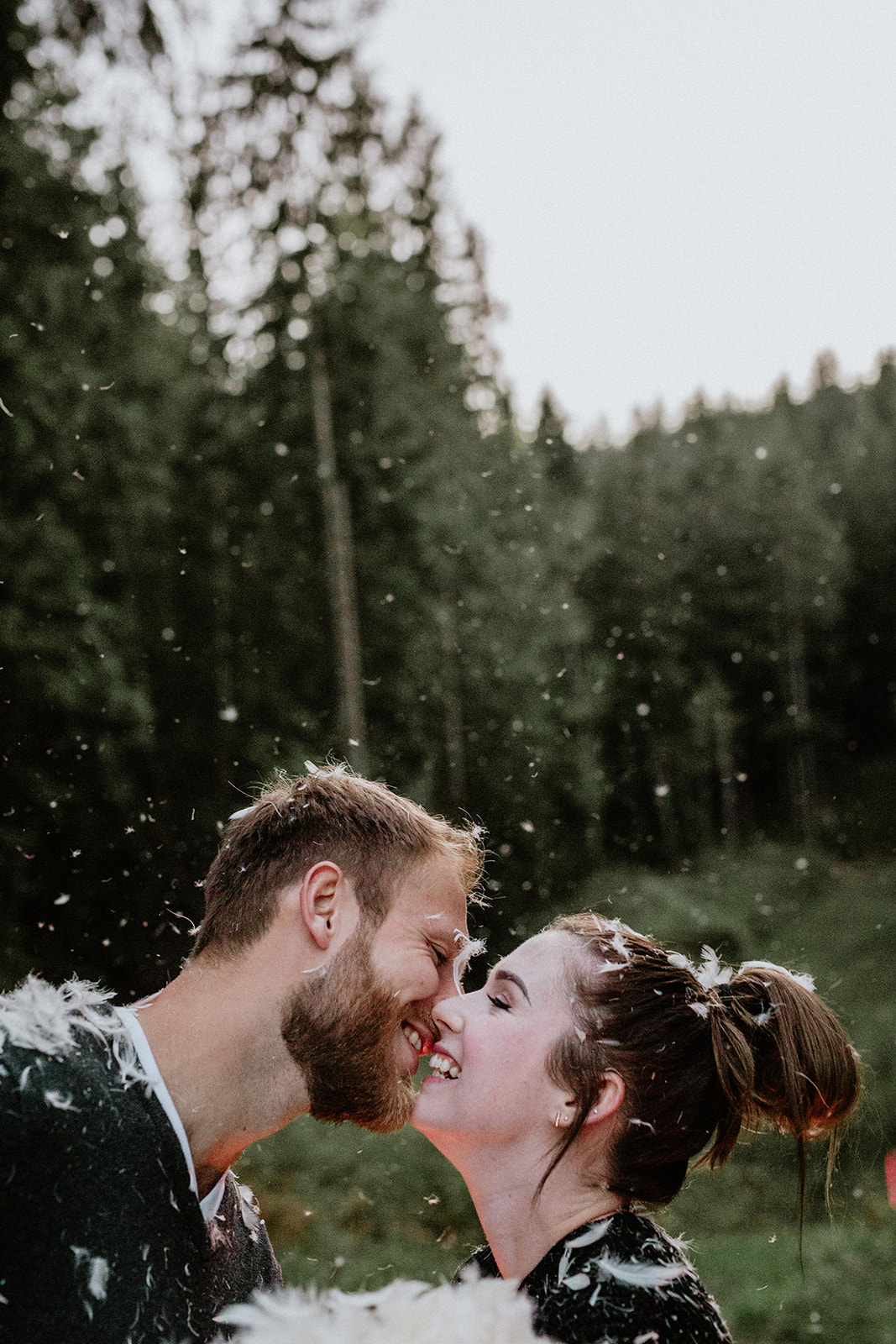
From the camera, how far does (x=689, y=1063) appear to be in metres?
2.52

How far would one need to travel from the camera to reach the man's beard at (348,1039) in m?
2.39

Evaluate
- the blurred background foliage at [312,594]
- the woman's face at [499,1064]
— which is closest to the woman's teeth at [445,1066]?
the woman's face at [499,1064]

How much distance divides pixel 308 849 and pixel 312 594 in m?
11.0

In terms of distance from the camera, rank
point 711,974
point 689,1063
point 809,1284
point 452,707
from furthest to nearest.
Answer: point 452,707 < point 809,1284 < point 711,974 < point 689,1063

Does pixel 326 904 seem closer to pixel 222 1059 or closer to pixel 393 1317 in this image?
pixel 222 1059

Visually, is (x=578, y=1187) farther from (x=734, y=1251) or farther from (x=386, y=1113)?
(x=734, y=1251)

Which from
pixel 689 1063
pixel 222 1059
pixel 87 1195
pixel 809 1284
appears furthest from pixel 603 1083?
pixel 809 1284

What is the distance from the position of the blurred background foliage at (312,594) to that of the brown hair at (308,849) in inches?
101

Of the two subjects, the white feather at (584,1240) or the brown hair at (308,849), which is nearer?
the white feather at (584,1240)

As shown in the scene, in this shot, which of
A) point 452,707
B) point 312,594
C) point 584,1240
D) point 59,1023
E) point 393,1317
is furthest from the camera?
point 452,707

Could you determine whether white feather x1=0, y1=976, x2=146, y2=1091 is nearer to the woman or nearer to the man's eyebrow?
the woman

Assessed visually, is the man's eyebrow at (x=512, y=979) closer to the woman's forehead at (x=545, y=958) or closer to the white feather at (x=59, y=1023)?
the woman's forehead at (x=545, y=958)

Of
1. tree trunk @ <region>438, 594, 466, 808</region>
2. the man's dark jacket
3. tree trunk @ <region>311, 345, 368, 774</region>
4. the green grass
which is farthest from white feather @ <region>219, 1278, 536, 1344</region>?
tree trunk @ <region>438, 594, 466, 808</region>

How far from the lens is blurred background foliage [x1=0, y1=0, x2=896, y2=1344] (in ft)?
27.2
